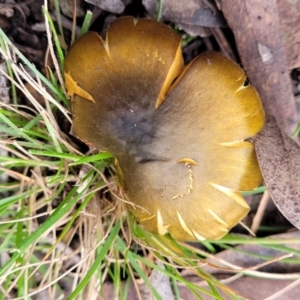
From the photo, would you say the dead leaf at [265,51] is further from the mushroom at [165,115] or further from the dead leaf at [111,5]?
the dead leaf at [111,5]

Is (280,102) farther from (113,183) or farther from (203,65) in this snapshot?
(113,183)

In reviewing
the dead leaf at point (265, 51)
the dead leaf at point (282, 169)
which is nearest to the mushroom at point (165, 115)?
the dead leaf at point (282, 169)

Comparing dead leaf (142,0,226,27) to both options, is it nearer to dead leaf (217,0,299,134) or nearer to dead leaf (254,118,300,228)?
dead leaf (217,0,299,134)

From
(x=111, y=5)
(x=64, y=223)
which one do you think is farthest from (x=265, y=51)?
(x=64, y=223)

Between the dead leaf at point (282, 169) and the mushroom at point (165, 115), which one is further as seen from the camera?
the dead leaf at point (282, 169)

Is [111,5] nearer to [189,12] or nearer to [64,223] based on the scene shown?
[189,12]
